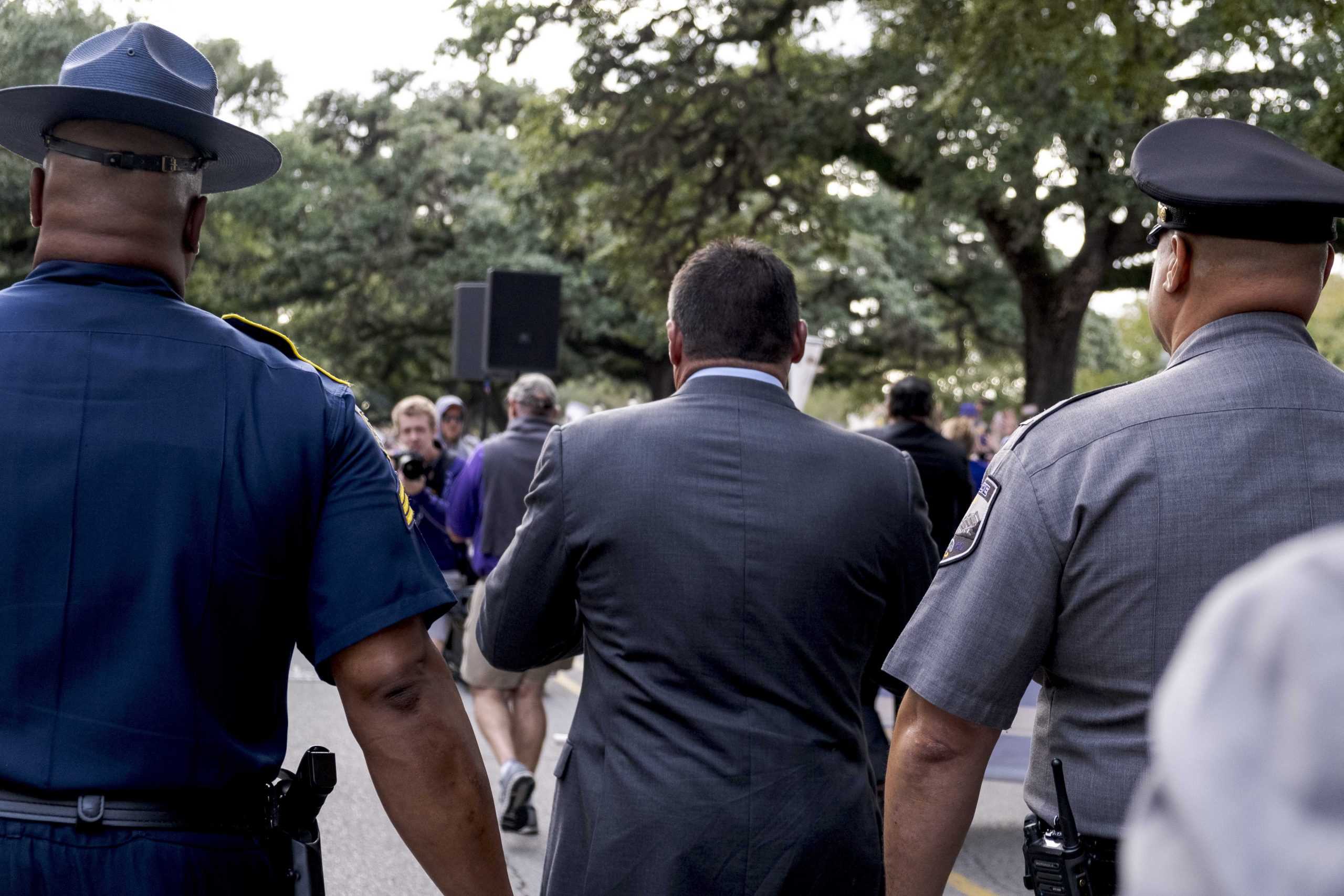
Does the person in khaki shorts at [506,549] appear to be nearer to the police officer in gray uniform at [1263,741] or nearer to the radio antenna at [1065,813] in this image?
the radio antenna at [1065,813]

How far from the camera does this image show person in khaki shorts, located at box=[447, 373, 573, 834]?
6645 millimetres

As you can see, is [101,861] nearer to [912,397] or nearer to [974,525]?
[974,525]

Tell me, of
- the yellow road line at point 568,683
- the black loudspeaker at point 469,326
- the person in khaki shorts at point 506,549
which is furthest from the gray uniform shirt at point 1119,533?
the black loudspeaker at point 469,326

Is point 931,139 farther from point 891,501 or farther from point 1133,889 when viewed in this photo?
point 1133,889

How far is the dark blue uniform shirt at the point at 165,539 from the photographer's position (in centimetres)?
200

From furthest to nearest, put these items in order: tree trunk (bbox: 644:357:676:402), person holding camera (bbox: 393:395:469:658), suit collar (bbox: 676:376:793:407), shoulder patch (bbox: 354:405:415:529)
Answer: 1. tree trunk (bbox: 644:357:676:402)
2. person holding camera (bbox: 393:395:469:658)
3. suit collar (bbox: 676:376:793:407)
4. shoulder patch (bbox: 354:405:415:529)

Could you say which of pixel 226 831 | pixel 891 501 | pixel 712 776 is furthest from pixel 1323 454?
pixel 226 831

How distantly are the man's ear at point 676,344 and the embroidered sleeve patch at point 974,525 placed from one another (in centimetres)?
79

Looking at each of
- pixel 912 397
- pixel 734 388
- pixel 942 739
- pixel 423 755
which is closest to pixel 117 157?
pixel 423 755

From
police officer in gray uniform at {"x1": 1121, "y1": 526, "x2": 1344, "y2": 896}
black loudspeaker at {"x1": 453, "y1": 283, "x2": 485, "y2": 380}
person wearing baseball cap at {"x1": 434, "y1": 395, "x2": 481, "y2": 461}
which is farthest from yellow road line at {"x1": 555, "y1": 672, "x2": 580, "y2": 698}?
police officer in gray uniform at {"x1": 1121, "y1": 526, "x2": 1344, "y2": 896}

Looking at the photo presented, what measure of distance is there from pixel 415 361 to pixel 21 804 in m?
36.5

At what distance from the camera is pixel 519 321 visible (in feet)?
49.4

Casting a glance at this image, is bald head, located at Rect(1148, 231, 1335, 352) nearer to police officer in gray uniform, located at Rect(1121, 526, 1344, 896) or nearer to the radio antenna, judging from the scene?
the radio antenna

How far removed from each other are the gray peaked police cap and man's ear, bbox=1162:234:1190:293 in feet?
0.08
